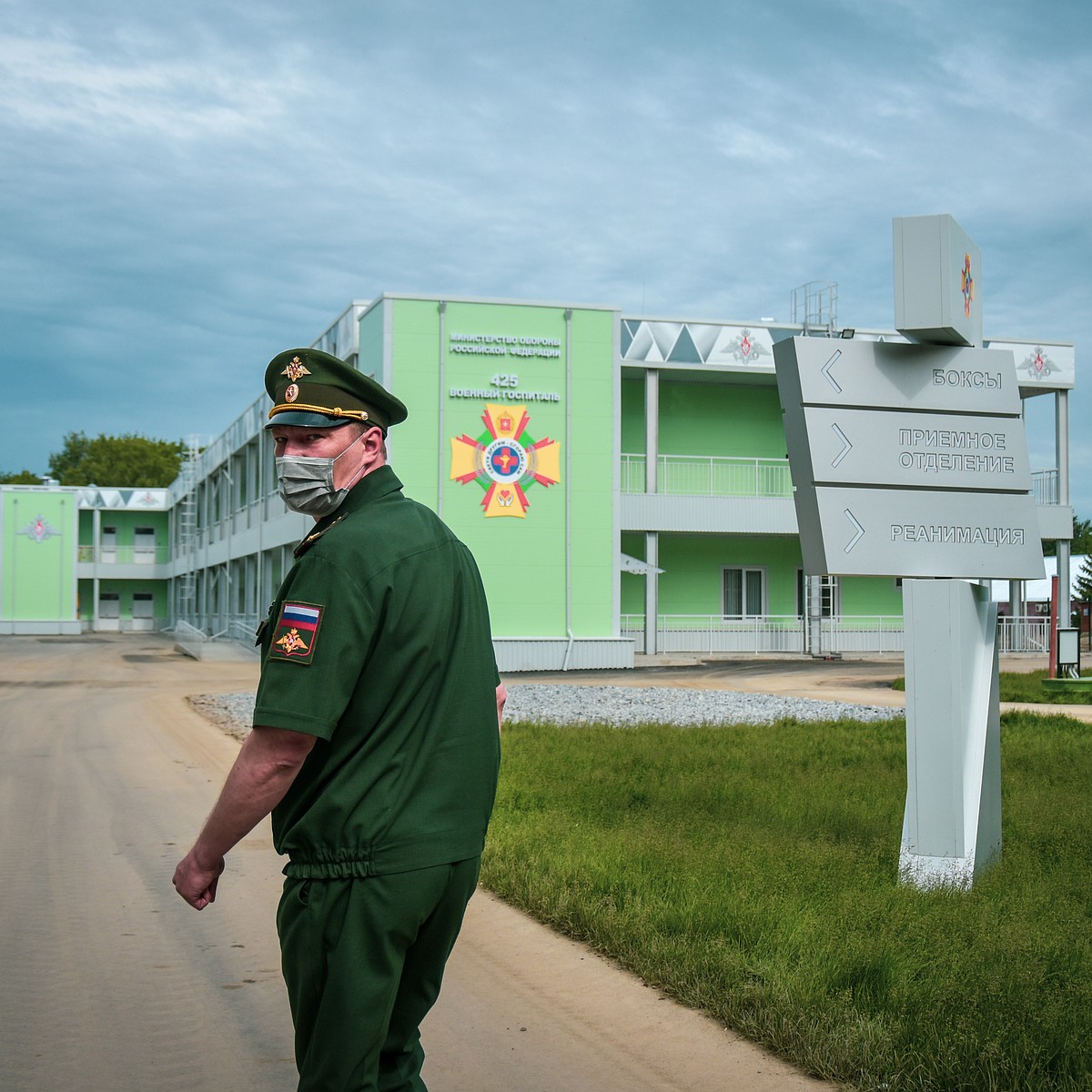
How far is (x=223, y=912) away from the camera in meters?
6.55

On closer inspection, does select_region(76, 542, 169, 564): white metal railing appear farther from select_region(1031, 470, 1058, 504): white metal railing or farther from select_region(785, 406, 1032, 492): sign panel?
select_region(785, 406, 1032, 492): sign panel

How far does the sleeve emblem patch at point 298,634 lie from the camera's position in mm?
2553

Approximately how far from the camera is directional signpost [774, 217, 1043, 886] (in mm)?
7039

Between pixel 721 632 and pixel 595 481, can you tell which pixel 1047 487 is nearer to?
pixel 721 632

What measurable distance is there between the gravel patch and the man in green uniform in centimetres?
1288

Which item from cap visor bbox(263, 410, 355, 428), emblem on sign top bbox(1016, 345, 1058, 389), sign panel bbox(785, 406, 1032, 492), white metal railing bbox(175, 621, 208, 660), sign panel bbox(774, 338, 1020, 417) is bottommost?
white metal railing bbox(175, 621, 208, 660)

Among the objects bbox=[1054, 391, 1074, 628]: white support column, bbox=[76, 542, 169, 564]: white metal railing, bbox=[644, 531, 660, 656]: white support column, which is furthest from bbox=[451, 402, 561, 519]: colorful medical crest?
bbox=[76, 542, 169, 564]: white metal railing

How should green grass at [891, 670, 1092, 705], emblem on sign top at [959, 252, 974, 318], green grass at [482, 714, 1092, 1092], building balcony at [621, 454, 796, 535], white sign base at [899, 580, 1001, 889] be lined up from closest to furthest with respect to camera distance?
green grass at [482, 714, 1092, 1092]
white sign base at [899, 580, 1001, 889]
emblem on sign top at [959, 252, 974, 318]
green grass at [891, 670, 1092, 705]
building balcony at [621, 454, 796, 535]

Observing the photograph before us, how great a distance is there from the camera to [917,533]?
7.47m

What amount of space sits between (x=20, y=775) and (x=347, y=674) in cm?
1023

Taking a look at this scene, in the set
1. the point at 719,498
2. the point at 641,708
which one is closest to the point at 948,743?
the point at 641,708

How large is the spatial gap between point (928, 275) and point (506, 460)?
2250 cm

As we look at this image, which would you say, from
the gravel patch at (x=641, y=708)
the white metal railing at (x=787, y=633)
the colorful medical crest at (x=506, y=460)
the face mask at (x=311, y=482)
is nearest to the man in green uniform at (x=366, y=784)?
the face mask at (x=311, y=482)

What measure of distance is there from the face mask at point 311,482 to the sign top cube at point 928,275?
5.26 m
